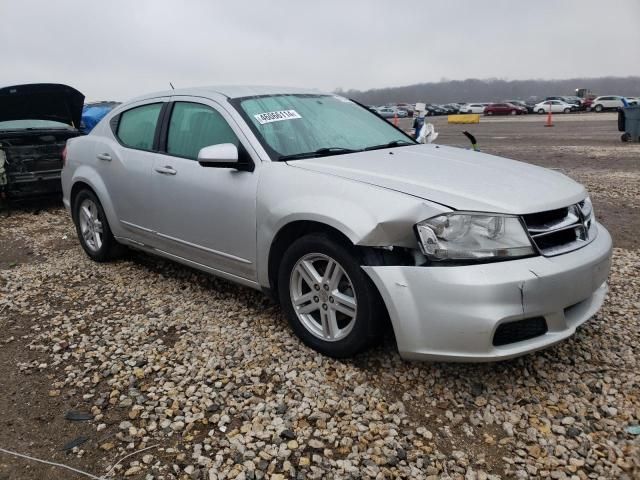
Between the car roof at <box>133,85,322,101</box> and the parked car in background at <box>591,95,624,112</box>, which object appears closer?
the car roof at <box>133,85,322,101</box>

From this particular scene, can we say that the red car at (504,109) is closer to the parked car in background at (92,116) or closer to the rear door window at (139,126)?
the parked car in background at (92,116)

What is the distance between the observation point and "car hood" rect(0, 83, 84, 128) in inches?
306

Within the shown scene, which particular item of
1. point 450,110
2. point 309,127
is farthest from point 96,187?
point 450,110

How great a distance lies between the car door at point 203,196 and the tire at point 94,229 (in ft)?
3.20

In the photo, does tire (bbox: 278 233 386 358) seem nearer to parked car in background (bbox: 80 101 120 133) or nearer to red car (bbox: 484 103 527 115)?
parked car in background (bbox: 80 101 120 133)

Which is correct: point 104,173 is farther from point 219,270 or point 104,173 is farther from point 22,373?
point 22,373

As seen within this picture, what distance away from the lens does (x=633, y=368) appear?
2.92 m

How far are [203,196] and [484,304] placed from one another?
203 centimetres

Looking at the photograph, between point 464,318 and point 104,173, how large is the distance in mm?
3480

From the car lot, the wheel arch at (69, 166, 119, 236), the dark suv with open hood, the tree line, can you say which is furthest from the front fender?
the tree line

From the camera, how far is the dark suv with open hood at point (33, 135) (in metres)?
7.37

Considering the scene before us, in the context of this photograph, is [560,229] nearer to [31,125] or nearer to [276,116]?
[276,116]

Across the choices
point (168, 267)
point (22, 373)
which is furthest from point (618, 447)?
point (168, 267)

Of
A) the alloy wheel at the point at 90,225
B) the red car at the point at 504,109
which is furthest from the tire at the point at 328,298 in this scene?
the red car at the point at 504,109
